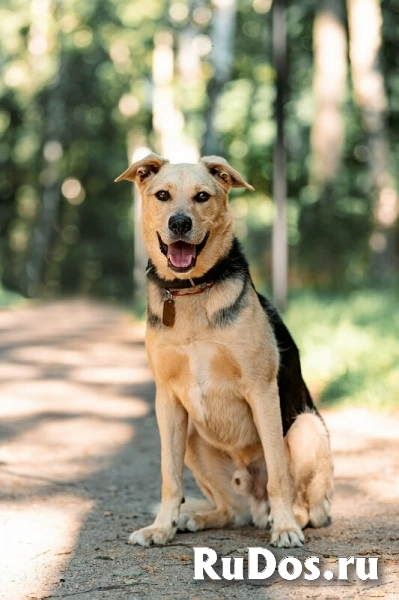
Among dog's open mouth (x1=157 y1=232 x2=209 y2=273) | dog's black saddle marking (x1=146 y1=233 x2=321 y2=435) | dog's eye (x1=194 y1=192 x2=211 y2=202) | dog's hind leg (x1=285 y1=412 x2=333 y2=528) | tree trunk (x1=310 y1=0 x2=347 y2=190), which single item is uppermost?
tree trunk (x1=310 y1=0 x2=347 y2=190)

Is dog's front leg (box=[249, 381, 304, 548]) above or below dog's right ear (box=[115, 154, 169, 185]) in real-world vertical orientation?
below

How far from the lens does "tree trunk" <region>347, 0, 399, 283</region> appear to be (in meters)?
19.0

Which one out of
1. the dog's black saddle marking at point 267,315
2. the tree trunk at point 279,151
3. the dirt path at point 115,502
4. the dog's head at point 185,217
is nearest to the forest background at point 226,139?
the tree trunk at point 279,151

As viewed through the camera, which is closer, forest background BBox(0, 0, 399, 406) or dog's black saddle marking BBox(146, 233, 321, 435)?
dog's black saddle marking BBox(146, 233, 321, 435)

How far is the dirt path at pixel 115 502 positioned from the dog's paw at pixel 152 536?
2.8 inches

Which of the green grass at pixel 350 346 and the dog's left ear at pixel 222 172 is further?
the green grass at pixel 350 346

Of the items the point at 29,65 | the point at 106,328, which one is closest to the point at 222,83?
the point at 106,328

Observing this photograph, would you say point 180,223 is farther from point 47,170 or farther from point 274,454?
point 47,170

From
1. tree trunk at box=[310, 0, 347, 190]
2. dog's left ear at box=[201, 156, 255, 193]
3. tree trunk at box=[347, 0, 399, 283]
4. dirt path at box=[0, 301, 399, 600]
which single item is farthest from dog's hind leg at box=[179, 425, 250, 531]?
tree trunk at box=[310, 0, 347, 190]

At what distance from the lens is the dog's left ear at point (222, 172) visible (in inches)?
216

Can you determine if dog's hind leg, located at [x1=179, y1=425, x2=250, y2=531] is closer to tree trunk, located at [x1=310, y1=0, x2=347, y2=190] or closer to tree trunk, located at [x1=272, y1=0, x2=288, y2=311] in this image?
tree trunk, located at [x1=272, y1=0, x2=288, y2=311]

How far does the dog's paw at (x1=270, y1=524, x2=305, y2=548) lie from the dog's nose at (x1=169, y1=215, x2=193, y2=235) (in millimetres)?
1693

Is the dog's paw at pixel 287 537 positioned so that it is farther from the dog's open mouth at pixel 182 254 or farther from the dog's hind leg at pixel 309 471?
the dog's open mouth at pixel 182 254

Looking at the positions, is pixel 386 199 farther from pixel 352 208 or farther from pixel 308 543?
pixel 308 543
